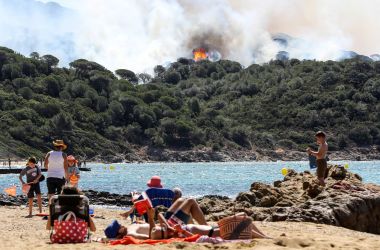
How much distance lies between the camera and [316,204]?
13250mm

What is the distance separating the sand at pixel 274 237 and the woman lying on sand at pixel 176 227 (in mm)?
491

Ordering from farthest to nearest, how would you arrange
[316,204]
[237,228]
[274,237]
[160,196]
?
[316,204]
[160,196]
[274,237]
[237,228]

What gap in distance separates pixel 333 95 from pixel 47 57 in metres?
57.5

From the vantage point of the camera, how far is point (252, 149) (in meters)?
135

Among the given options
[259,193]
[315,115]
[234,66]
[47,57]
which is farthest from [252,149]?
[259,193]

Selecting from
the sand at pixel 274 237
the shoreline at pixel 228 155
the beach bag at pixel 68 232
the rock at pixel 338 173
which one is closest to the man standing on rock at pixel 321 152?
the rock at pixel 338 173

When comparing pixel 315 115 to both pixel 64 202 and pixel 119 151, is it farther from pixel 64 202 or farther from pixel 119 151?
pixel 64 202

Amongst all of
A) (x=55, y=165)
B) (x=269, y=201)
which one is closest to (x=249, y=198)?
(x=269, y=201)

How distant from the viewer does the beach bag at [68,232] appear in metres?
9.81

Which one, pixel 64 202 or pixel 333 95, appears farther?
pixel 333 95

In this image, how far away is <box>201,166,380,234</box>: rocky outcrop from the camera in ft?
42.0

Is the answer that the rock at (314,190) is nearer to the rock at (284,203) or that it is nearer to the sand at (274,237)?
the rock at (284,203)

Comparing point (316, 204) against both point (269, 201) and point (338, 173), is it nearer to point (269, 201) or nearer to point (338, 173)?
point (269, 201)

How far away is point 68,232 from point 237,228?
2.28 m
